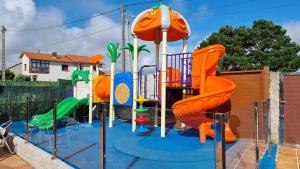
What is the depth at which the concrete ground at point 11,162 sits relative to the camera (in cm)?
640

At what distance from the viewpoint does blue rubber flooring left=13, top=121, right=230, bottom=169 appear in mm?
5234

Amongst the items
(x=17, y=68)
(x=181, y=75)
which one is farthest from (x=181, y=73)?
(x=17, y=68)

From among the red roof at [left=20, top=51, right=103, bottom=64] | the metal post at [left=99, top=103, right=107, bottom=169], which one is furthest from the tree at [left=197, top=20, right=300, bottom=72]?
the red roof at [left=20, top=51, right=103, bottom=64]

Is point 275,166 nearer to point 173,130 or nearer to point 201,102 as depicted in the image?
point 201,102

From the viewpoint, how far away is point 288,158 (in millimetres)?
6188

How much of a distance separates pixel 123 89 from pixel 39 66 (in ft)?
122

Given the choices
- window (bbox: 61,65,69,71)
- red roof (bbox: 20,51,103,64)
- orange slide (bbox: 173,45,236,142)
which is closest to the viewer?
orange slide (bbox: 173,45,236,142)

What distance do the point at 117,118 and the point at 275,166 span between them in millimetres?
8528

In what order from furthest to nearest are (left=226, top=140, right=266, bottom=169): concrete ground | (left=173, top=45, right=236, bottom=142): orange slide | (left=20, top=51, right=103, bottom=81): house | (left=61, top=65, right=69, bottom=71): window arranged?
(left=61, top=65, right=69, bottom=71): window < (left=20, top=51, right=103, bottom=81): house < (left=173, top=45, right=236, bottom=142): orange slide < (left=226, top=140, right=266, bottom=169): concrete ground

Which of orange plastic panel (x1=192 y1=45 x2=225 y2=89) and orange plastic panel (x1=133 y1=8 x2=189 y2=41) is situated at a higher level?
orange plastic panel (x1=133 y1=8 x2=189 y2=41)

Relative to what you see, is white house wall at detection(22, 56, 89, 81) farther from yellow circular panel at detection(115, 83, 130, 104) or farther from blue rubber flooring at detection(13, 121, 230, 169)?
blue rubber flooring at detection(13, 121, 230, 169)

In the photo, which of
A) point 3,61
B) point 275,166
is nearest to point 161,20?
point 275,166

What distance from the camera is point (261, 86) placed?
7.80 meters

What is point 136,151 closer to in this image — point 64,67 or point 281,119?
point 281,119
